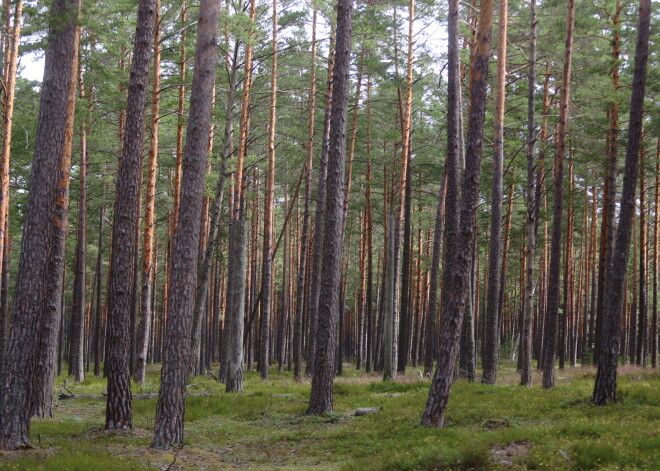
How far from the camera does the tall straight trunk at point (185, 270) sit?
30.1ft

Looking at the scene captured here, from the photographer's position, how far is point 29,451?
26.7 feet

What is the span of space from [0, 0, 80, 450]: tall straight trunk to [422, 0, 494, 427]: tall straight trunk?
6300 millimetres

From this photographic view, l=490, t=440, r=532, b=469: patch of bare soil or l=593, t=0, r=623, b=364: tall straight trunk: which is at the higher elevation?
l=593, t=0, r=623, b=364: tall straight trunk

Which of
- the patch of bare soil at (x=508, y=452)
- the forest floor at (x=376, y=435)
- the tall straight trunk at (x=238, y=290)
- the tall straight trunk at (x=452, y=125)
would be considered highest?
the tall straight trunk at (x=452, y=125)

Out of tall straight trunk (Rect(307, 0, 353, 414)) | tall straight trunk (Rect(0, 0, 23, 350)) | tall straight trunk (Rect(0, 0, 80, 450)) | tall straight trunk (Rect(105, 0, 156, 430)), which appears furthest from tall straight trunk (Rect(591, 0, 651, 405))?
tall straight trunk (Rect(0, 0, 23, 350))

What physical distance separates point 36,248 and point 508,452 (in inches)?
280

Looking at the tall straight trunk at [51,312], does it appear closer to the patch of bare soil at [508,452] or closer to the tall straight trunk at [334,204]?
the tall straight trunk at [334,204]

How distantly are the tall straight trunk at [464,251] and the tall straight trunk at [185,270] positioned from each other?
419cm

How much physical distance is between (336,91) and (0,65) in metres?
15.2

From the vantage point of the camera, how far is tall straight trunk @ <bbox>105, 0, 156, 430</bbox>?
1020cm

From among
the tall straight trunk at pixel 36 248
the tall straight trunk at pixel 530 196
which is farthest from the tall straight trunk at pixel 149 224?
the tall straight trunk at pixel 530 196

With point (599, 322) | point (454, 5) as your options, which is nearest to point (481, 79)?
point (454, 5)

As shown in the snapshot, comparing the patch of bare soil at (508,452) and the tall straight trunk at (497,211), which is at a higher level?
the tall straight trunk at (497,211)

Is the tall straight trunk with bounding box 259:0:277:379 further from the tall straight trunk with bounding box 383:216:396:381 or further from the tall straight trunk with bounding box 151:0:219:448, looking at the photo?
the tall straight trunk with bounding box 151:0:219:448
